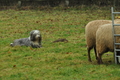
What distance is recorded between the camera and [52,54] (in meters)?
11.4

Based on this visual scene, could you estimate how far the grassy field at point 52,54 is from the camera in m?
8.45

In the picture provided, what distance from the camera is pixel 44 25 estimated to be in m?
19.3

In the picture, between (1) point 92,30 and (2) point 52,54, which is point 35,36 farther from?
(1) point 92,30

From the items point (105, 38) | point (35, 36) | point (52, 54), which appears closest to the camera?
point (105, 38)

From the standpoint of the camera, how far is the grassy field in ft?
27.7

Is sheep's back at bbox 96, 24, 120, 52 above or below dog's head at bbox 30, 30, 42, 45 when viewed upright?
above

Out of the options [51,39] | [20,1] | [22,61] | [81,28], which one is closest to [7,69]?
[22,61]

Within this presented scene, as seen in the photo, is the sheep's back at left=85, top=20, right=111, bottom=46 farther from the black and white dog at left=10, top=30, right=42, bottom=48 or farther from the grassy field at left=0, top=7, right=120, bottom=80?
the black and white dog at left=10, top=30, right=42, bottom=48

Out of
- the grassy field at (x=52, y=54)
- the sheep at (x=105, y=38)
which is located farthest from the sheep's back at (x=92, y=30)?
the grassy field at (x=52, y=54)

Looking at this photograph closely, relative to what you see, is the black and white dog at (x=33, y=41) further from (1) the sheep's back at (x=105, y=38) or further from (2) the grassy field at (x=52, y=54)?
(1) the sheep's back at (x=105, y=38)

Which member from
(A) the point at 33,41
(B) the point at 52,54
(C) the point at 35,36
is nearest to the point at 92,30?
(B) the point at 52,54

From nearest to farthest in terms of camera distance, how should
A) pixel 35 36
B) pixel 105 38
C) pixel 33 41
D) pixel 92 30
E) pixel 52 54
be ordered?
pixel 105 38, pixel 92 30, pixel 52 54, pixel 35 36, pixel 33 41

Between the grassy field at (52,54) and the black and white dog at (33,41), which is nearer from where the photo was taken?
the grassy field at (52,54)

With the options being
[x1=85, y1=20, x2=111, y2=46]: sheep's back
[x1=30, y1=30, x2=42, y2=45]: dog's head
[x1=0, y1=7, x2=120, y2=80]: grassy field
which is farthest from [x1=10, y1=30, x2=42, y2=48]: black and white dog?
[x1=85, y1=20, x2=111, y2=46]: sheep's back
